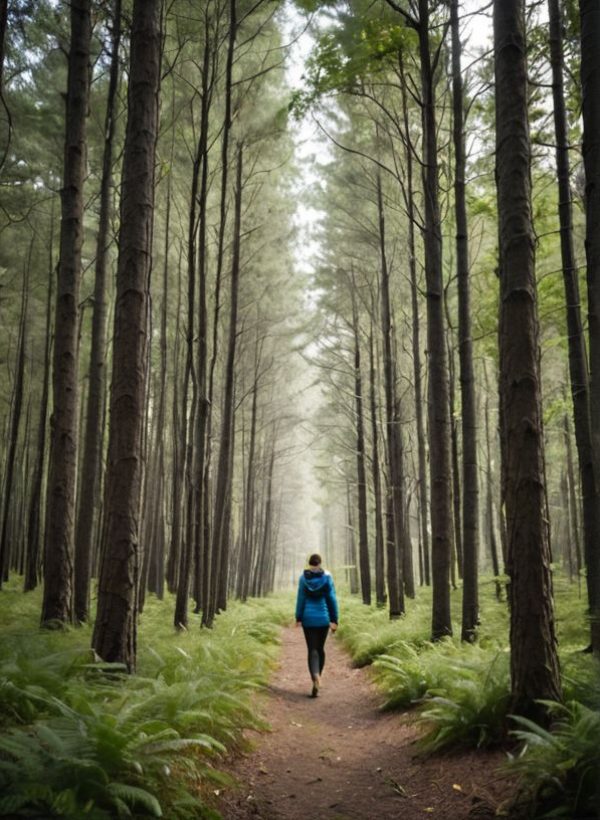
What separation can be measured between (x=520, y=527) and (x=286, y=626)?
14691 millimetres

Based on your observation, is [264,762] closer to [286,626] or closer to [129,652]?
[129,652]

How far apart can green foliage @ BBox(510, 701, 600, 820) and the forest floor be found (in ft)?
0.87

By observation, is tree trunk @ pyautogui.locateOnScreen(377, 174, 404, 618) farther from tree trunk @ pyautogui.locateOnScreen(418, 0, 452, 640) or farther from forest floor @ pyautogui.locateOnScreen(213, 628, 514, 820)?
forest floor @ pyautogui.locateOnScreen(213, 628, 514, 820)

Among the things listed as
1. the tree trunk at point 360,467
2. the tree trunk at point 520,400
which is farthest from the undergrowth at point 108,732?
the tree trunk at point 360,467

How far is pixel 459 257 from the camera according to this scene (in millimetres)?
8008

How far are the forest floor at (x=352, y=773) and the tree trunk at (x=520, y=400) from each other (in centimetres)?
70

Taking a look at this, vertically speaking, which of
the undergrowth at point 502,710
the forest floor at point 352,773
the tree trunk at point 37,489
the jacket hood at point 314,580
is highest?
the tree trunk at point 37,489

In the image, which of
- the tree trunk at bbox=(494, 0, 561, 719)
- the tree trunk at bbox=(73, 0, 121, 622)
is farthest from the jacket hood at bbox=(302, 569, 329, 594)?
the tree trunk at bbox=(494, 0, 561, 719)

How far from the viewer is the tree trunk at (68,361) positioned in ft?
24.1

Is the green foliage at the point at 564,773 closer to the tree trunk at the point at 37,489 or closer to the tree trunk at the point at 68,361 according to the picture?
the tree trunk at the point at 68,361

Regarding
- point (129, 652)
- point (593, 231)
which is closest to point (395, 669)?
point (129, 652)

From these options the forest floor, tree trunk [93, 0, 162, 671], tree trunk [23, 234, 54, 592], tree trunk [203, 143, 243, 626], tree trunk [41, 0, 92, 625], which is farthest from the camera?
tree trunk [23, 234, 54, 592]

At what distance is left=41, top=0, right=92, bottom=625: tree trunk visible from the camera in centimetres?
734

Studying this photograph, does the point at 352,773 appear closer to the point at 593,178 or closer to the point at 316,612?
the point at 316,612
